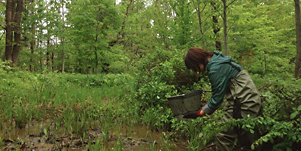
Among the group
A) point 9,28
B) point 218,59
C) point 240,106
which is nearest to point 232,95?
point 240,106

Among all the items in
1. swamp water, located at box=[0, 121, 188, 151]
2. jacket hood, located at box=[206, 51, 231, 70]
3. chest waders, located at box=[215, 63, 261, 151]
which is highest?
jacket hood, located at box=[206, 51, 231, 70]

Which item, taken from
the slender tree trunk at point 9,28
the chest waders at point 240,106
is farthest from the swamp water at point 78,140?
the slender tree trunk at point 9,28

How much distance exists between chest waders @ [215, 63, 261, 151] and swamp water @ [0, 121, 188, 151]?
0.75 m

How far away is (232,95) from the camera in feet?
7.72

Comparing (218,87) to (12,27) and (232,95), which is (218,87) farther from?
(12,27)

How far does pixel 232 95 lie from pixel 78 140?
2.34m

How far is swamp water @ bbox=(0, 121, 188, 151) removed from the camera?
2.69 meters

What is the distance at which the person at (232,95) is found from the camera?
2275mm

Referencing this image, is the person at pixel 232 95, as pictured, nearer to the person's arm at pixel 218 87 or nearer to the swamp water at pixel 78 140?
the person's arm at pixel 218 87

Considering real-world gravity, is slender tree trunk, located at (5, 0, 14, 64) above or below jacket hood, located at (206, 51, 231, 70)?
above

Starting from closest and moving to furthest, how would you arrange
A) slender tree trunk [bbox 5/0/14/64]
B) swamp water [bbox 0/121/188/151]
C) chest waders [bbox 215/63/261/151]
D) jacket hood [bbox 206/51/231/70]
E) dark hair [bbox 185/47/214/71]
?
chest waders [bbox 215/63/261/151]
jacket hood [bbox 206/51/231/70]
dark hair [bbox 185/47/214/71]
swamp water [bbox 0/121/188/151]
slender tree trunk [bbox 5/0/14/64]

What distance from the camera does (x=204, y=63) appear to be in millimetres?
2594

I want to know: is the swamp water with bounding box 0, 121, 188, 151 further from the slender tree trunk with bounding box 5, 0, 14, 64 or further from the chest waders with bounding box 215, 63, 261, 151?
the slender tree trunk with bounding box 5, 0, 14, 64

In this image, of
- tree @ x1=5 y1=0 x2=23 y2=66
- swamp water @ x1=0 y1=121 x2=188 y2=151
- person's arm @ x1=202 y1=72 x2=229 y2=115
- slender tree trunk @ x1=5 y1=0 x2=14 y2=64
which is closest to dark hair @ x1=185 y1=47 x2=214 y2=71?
person's arm @ x1=202 y1=72 x2=229 y2=115
